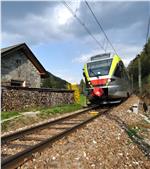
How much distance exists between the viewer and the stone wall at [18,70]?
20328 mm

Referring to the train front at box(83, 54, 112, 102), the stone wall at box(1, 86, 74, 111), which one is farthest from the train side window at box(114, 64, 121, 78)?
the stone wall at box(1, 86, 74, 111)

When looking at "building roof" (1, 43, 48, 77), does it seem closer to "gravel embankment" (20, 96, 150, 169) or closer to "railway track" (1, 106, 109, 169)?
"railway track" (1, 106, 109, 169)

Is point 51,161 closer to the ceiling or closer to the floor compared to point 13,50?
closer to the floor

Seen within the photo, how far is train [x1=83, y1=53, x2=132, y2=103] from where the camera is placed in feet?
49.2

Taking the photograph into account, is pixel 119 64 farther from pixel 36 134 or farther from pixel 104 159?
pixel 104 159

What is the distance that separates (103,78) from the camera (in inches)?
594

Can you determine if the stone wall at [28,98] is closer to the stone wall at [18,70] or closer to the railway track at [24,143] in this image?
the stone wall at [18,70]

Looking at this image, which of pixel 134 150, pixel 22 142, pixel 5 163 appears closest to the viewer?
pixel 5 163

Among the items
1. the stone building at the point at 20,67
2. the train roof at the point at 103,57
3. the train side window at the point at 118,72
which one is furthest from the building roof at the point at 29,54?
the train side window at the point at 118,72

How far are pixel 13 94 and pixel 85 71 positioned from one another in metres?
4.41

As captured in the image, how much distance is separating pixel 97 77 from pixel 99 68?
1.88ft

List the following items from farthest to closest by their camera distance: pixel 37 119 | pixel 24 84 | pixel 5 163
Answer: pixel 24 84 < pixel 37 119 < pixel 5 163

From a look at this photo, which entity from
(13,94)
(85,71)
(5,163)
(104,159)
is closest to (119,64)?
(85,71)

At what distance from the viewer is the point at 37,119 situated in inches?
457
